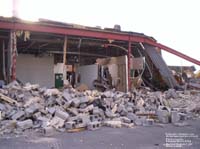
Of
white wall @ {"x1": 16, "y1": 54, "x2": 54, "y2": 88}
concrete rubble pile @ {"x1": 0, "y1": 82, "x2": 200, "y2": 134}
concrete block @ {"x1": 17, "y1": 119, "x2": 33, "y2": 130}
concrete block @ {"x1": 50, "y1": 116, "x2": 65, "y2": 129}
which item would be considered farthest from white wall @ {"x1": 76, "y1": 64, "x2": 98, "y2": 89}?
concrete block @ {"x1": 17, "y1": 119, "x2": 33, "y2": 130}

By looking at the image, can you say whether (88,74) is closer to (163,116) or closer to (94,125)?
(163,116)

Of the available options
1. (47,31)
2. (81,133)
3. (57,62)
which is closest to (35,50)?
(57,62)

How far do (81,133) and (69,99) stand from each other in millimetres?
3036

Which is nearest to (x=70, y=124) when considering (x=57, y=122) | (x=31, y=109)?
(x=57, y=122)

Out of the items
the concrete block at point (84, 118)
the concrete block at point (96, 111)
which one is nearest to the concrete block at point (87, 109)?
the concrete block at point (96, 111)

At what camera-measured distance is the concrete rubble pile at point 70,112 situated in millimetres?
9149

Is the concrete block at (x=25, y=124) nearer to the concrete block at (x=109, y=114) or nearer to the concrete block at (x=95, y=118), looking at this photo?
the concrete block at (x=95, y=118)

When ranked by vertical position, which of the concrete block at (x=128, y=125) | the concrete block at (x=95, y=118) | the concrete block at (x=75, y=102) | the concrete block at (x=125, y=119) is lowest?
the concrete block at (x=128, y=125)

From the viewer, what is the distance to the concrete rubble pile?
30.0 feet

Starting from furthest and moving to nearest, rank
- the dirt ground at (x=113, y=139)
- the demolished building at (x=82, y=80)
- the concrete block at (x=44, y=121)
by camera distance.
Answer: the demolished building at (x=82, y=80) < the concrete block at (x=44, y=121) < the dirt ground at (x=113, y=139)

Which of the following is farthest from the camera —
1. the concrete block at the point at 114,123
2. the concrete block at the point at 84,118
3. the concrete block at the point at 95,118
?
the concrete block at the point at 95,118

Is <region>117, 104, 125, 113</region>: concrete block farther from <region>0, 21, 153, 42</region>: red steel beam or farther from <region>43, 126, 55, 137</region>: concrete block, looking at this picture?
<region>0, 21, 153, 42</region>: red steel beam

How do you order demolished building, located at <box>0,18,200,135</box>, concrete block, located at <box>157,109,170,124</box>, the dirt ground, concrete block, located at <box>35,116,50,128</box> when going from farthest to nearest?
concrete block, located at <box>157,109,170,124</box>
demolished building, located at <box>0,18,200,135</box>
concrete block, located at <box>35,116,50,128</box>
the dirt ground

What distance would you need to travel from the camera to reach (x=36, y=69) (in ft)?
74.1
